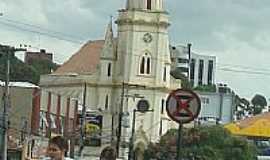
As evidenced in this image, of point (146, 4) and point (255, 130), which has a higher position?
point (146, 4)

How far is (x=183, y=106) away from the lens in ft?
60.9

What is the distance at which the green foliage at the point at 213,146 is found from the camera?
288ft

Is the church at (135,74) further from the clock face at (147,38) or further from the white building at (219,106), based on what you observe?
the white building at (219,106)

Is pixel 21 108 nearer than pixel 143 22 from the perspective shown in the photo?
Yes

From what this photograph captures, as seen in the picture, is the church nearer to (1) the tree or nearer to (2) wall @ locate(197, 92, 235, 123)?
(2) wall @ locate(197, 92, 235, 123)

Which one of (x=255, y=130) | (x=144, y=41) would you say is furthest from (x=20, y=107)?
(x=144, y=41)

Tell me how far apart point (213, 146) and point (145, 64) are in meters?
38.8

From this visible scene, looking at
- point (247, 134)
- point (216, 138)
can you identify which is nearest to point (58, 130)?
point (216, 138)

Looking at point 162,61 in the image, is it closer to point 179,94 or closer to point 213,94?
point 213,94

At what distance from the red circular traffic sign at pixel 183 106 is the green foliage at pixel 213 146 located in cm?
6680

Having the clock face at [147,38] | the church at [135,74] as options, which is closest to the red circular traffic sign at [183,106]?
the church at [135,74]

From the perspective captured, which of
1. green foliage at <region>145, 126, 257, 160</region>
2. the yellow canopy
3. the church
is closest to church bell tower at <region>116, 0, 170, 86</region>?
the church

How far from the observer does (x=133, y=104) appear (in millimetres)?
128125

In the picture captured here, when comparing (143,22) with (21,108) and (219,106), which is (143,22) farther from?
(21,108)
